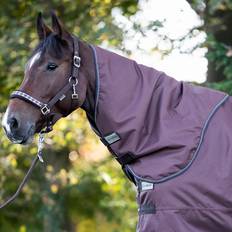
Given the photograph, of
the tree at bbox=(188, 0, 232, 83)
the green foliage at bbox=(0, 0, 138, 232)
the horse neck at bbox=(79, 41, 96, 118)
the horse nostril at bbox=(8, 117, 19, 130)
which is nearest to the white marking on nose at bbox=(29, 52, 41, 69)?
the horse neck at bbox=(79, 41, 96, 118)

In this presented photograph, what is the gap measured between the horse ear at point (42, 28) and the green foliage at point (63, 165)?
10.9ft

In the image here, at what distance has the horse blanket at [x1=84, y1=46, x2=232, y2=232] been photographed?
12.2 feet

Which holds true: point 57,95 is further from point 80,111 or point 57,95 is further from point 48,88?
point 80,111

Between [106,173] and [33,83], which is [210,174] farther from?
[106,173]

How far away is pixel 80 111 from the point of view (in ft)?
27.6

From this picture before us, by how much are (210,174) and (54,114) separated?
988mm

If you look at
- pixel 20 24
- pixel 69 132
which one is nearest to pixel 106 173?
pixel 69 132

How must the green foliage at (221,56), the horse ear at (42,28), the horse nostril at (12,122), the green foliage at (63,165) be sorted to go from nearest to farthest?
the horse nostril at (12,122) → the horse ear at (42,28) → the green foliage at (221,56) → the green foliage at (63,165)

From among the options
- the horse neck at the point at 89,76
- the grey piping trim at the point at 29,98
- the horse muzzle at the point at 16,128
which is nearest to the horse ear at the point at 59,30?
the horse neck at the point at 89,76

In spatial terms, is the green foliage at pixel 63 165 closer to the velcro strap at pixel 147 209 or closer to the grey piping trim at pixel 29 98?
the grey piping trim at pixel 29 98

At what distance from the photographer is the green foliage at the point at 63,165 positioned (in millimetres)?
8506

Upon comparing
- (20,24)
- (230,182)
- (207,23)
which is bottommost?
(20,24)

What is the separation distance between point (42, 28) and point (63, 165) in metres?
7.89

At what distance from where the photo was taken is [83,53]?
405 cm
